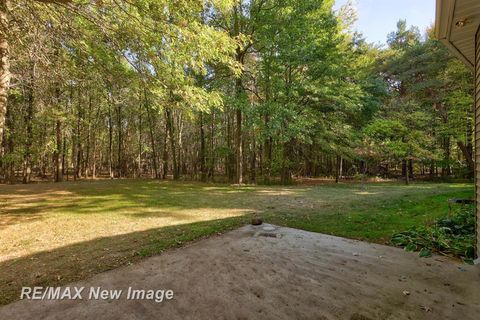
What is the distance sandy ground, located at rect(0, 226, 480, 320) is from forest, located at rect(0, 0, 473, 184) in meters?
3.82

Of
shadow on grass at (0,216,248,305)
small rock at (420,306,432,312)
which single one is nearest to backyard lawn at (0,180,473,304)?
shadow on grass at (0,216,248,305)

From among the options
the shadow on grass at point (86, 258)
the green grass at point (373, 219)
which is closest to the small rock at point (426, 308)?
the green grass at point (373, 219)

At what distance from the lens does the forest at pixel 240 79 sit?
5559 mm

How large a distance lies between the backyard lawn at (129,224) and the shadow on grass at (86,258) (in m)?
0.01

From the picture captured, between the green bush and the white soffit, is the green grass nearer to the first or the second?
the green bush

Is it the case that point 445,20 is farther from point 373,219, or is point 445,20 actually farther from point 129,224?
point 129,224

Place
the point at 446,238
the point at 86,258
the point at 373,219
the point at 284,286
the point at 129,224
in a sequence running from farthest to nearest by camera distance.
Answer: the point at 373,219, the point at 129,224, the point at 446,238, the point at 86,258, the point at 284,286

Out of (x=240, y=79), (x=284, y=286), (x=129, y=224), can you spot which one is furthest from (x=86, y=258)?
(x=240, y=79)

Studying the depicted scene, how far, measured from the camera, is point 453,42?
4.03 m

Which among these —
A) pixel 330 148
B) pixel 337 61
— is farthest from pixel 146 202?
pixel 337 61

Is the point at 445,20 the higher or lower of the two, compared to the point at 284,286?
higher

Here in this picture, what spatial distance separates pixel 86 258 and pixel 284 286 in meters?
2.99

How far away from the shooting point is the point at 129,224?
6.21 m

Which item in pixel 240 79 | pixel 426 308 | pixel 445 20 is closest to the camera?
pixel 426 308
